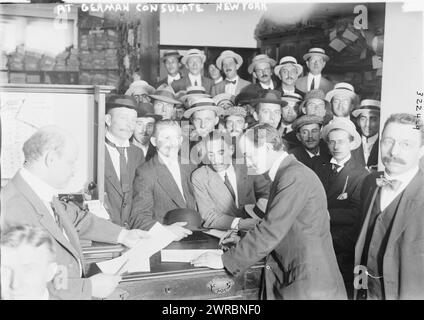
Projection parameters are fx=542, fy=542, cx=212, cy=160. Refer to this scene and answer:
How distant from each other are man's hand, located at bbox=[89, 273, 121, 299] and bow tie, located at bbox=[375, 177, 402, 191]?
74.5 inches

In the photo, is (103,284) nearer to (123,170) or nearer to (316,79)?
(123,170)

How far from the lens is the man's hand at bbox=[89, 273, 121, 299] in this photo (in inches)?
134

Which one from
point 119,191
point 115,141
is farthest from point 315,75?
point 119,191

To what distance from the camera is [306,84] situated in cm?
386

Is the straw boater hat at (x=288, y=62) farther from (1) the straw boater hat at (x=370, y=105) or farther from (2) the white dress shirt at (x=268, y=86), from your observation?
(1) the straw boater hat at (x=370, y=105)

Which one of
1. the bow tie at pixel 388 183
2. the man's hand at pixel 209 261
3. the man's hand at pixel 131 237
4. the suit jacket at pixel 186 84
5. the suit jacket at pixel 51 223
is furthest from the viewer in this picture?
the suit jacket at pixel 186 84

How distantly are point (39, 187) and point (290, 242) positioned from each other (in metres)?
1.66

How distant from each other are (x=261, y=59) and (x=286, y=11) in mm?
368

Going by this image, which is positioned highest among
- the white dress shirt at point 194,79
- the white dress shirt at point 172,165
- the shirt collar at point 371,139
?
the white dress shirt at point 194,79

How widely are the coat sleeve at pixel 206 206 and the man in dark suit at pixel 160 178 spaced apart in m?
0.09

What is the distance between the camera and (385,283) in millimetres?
3730

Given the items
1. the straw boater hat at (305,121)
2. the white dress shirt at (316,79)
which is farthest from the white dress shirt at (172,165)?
the white dress shirt at (316,79)

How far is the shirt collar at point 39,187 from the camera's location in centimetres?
336
